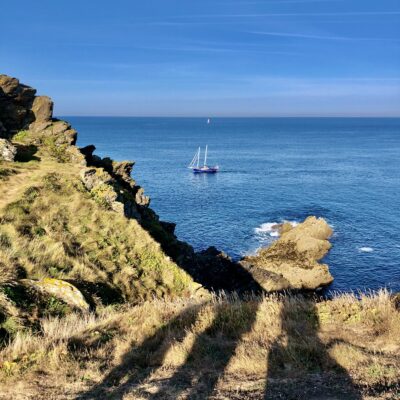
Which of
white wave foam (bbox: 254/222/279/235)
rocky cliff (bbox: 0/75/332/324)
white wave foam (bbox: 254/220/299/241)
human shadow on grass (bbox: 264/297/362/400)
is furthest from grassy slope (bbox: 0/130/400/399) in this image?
white wave foam (bbox: 254/222/279/235)

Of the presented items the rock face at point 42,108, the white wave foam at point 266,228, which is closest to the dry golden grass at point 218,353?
the rock face at point 42,108

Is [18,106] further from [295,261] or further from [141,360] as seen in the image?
[295,261]

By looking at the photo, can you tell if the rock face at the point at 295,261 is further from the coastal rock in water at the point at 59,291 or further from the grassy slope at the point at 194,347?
the coastal rock in water at the point at 59,291

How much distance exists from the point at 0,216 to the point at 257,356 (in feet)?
45.5

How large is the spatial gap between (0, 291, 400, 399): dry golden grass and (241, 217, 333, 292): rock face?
23.6 metres

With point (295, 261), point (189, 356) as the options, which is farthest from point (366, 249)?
point (189, 356)

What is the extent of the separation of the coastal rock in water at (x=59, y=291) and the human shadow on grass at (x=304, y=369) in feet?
20.5

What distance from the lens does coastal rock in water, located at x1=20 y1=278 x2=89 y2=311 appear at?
38.9ft

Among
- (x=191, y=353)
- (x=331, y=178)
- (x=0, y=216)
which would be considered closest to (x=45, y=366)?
(x=191, y=353)

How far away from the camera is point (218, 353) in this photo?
868 centimetres

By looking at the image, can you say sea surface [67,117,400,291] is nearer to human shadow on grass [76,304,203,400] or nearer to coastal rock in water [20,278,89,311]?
human shadow on grass [76,304,203,400]

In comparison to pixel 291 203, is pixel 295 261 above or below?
below

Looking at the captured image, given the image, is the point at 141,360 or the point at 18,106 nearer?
the point at 141,360

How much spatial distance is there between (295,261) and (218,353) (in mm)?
39439
